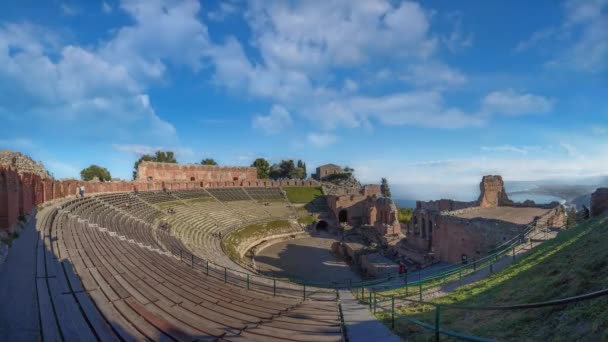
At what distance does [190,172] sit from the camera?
50.2 metres

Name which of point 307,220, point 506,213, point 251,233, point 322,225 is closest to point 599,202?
point 506,213

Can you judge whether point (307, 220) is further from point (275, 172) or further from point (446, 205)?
point (275, 172)

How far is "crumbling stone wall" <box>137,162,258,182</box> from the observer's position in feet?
145

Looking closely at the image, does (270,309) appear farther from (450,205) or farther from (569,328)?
(450,205)

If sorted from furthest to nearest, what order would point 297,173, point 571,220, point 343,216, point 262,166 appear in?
point 297,173, point 262,166, point 343,216, point 571,220

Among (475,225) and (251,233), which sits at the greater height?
(475,225)

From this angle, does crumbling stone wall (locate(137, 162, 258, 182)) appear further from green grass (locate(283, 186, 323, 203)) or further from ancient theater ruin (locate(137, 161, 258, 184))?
green grass (locate(283, 186, 323, 203))

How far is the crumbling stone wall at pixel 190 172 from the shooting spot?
4431 centimetres

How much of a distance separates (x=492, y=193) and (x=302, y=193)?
28.1 m

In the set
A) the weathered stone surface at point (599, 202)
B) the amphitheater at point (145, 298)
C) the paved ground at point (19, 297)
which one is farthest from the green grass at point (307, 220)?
the paved ground at point (19, 297)

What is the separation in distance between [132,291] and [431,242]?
2058 cm

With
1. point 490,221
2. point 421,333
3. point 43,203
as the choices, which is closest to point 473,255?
point 490,221

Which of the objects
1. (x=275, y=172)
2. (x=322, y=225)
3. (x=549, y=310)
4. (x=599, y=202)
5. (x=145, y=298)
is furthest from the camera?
(x=275, y=172)

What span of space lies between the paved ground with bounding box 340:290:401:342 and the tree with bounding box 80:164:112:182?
55293mm
